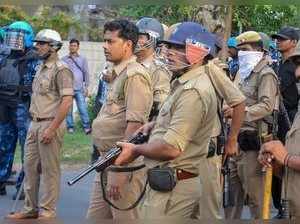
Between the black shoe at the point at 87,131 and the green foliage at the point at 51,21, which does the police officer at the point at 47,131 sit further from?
the green foliage at the point at 51,21

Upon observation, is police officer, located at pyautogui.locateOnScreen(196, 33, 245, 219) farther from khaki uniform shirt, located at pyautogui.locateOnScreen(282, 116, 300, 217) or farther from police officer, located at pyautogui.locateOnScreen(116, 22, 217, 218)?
khaki uniform shirt, located at pyautogui.locateOnScreen(282, 116, 300, 217)

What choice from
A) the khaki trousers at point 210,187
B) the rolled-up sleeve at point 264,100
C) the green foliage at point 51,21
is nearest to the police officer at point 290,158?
the khaki trousers at point 210,187

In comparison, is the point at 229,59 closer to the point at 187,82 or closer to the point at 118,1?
the point at 187,82

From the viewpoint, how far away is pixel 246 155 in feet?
20.0

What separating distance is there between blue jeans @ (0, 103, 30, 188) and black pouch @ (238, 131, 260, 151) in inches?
102

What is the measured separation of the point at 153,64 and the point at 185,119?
7.91ft

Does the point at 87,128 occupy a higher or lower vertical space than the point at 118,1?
lower

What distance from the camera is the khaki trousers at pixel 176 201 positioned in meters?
3.82

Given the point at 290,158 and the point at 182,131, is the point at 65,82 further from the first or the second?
the point at 290,158

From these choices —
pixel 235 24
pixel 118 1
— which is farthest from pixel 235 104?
pixel 235 24

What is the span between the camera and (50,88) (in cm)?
643

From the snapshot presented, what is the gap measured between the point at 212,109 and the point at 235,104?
1381 mm

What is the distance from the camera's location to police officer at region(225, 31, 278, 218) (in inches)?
230

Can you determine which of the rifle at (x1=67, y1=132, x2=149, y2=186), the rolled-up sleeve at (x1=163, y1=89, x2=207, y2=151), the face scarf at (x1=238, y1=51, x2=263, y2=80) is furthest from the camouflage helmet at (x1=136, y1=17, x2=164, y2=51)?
the rolled-up sleeve at (x1=163, y1=89, x2=207, y2=151)
